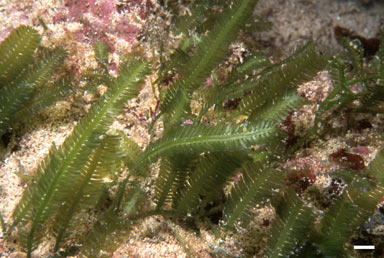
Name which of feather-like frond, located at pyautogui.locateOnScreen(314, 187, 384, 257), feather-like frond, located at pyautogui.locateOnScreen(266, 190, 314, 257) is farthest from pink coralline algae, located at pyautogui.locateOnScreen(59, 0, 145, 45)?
feather-like frond, located at pyautogui.locateOnScreen(314, 187, 384, 257)

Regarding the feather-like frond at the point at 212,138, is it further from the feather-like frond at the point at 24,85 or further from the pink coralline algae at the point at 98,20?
the pink coralline algae at the point at 98,20

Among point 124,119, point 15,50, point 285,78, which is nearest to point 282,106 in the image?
point 285,78

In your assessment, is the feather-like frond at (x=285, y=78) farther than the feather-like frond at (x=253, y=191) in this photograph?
Yes

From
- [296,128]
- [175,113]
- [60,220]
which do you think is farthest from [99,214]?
[296,128]

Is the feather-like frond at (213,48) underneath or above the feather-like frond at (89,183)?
above

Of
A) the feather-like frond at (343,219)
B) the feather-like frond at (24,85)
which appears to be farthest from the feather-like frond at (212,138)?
the feather-like frond at (24,85)

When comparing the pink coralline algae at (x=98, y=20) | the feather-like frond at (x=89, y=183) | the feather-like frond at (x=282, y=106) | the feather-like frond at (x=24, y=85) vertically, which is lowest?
the feather-like frond at (x=89, y=183)

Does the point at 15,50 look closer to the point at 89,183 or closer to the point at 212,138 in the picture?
the point at 89,183

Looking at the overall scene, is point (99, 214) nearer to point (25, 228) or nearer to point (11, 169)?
point (25, 228)
